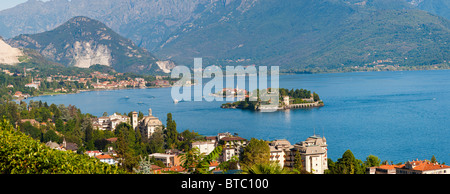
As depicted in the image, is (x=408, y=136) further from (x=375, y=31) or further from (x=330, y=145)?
(x=375, y=31)

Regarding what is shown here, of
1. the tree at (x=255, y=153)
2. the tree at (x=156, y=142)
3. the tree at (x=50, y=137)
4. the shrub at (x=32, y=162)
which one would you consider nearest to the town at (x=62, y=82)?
the tree at (x=50, y=137)

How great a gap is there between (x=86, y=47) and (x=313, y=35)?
4740 cm

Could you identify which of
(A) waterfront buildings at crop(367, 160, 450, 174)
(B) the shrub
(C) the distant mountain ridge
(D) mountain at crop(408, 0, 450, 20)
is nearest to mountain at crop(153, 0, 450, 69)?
(C) the distant mountain ridge

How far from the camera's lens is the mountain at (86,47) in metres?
90.7

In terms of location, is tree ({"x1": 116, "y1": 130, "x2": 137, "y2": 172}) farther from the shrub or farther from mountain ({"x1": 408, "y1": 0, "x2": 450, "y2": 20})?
mountain ({"x1": 408, "y1": 0, "x2": 450, "y2": 20})

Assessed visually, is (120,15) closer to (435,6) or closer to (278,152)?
(435,6)

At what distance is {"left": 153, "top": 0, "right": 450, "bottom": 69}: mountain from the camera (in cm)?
8794

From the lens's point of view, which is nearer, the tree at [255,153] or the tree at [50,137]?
the tree at [255,153]

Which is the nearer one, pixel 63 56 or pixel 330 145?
pixel 330 145

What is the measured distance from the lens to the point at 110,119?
2214 cm

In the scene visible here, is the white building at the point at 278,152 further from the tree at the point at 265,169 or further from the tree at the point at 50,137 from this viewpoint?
the tree at the point at 265,169

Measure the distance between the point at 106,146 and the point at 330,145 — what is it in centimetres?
739

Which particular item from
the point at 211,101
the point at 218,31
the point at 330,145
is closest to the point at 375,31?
the point at 218,31

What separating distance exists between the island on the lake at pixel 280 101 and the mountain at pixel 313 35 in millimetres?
51363
